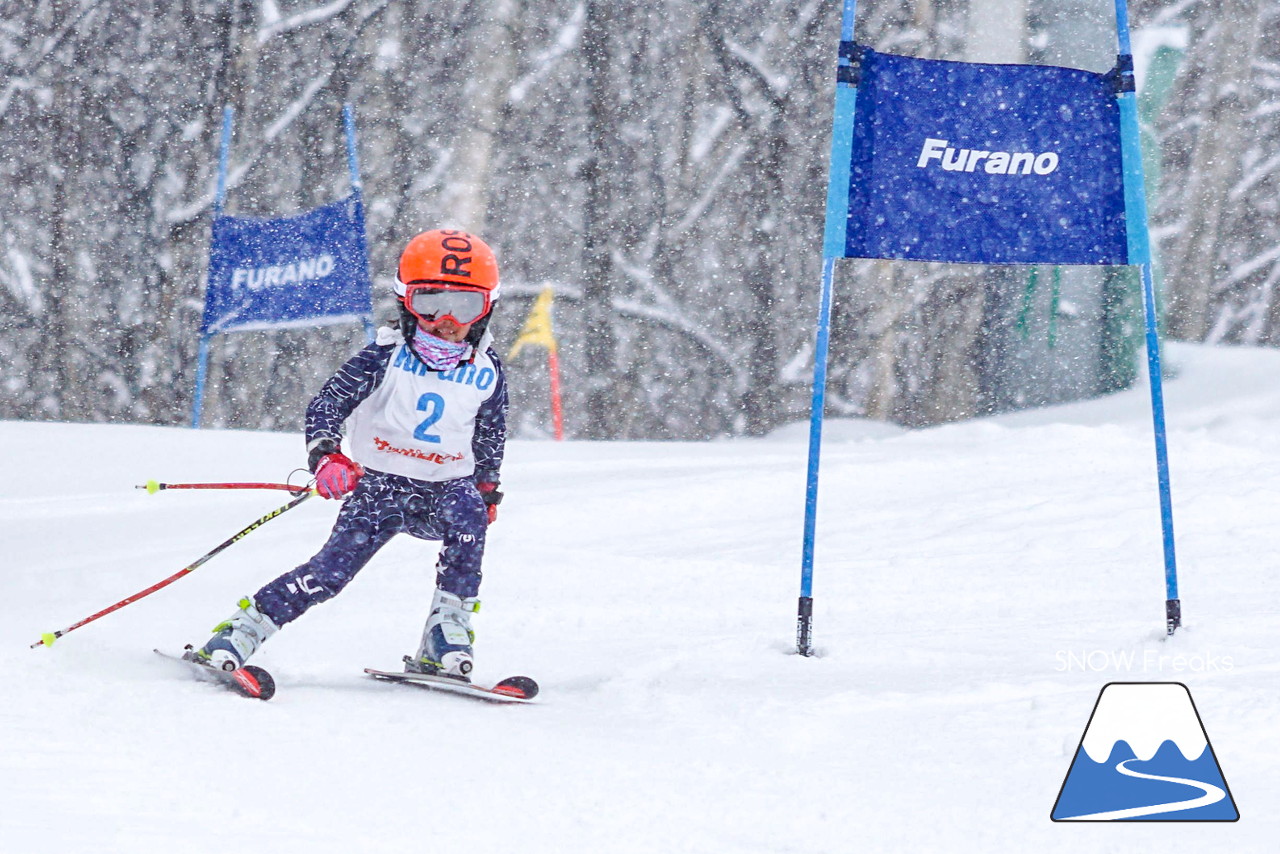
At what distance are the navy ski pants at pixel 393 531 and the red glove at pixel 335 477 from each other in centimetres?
30

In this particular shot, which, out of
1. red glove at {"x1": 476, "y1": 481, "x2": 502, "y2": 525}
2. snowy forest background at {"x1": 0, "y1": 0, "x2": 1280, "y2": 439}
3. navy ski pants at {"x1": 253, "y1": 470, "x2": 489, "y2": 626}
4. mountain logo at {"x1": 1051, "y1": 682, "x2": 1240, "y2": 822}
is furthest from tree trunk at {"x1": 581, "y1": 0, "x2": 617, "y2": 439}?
mountain logo at {"x1": 1051, "y1": 682, "x2": 1240, "y2": 822}

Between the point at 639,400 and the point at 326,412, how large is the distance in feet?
49.2

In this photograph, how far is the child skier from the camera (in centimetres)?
466

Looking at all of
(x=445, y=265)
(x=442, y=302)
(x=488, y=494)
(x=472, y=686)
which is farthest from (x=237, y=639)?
(x=445, y=265)

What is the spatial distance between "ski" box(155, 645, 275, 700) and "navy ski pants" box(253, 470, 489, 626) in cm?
28

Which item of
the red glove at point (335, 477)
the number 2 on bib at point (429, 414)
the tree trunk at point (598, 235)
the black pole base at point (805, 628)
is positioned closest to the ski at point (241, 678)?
the red glove at point (335, 477)

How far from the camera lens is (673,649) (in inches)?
203

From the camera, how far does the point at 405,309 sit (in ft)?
15.4

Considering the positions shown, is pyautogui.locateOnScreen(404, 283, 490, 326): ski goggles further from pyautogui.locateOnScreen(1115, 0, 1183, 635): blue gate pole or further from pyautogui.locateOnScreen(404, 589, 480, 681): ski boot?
pyautogui.locateOnScreen(1115, 0, 1183, 635): blue gate pole

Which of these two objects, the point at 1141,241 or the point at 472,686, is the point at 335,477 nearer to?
the point at 472,686

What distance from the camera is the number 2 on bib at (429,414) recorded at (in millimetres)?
4738

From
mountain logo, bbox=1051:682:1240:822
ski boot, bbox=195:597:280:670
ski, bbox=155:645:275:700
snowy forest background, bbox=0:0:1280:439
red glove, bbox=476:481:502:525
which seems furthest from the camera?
snowy forest background, bbox=0:0:1280:439

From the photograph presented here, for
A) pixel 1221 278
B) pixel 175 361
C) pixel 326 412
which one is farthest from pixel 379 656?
pixel 1221 278

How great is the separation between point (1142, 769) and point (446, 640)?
241 cm
